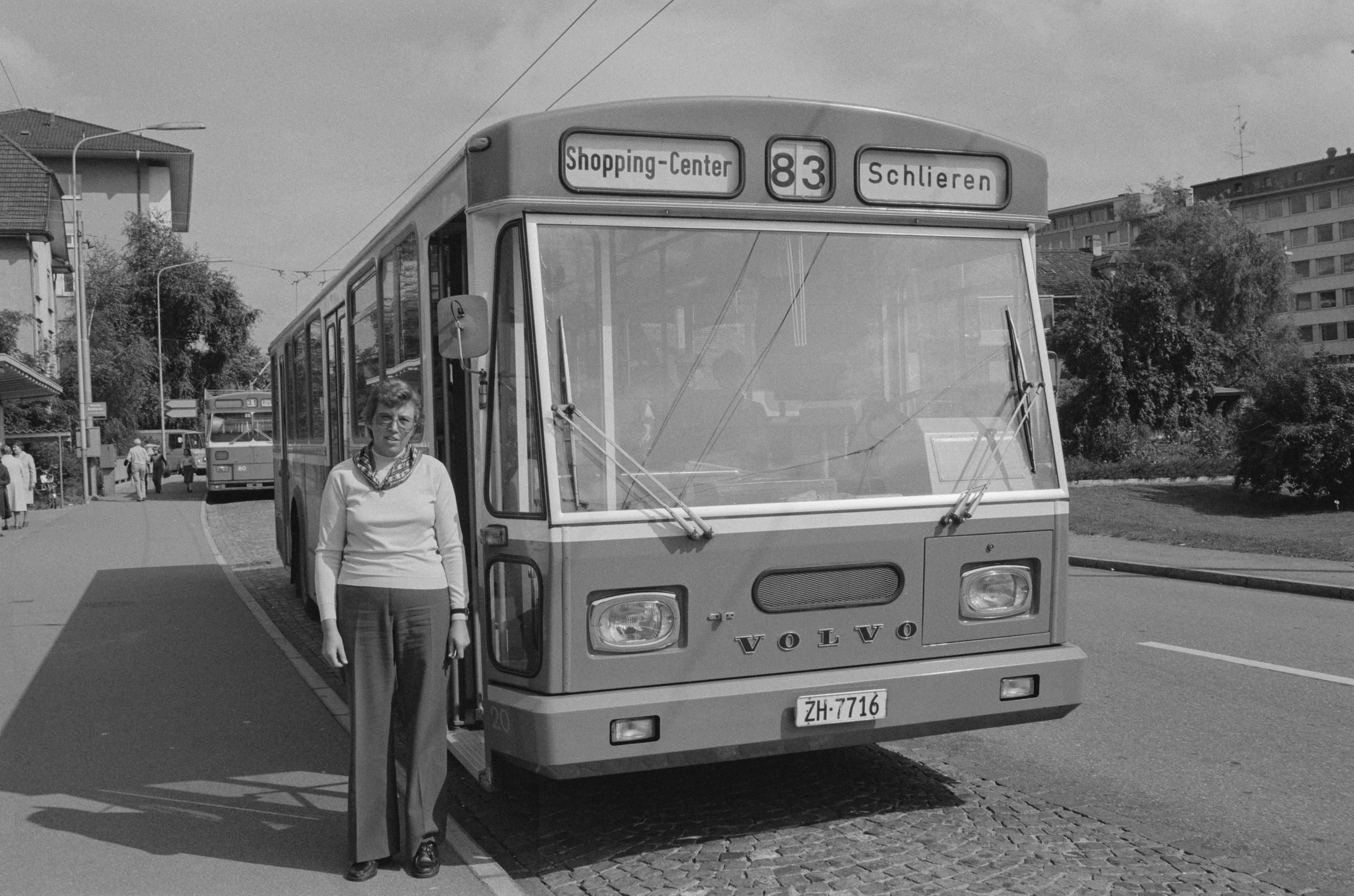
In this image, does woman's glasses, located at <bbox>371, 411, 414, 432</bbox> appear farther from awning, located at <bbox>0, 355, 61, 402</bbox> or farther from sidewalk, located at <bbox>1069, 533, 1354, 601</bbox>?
awning, located at <bbox>0, 355, 61, 402</bbox>

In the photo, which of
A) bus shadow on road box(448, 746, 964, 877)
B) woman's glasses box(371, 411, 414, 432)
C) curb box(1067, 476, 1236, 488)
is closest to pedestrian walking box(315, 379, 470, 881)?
woman's glasses box(371, 411, 414, 432)

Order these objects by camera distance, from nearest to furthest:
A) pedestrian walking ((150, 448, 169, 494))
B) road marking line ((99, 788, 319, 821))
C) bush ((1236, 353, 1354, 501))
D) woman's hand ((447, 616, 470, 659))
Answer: woman's hand ((447, 616, 470, 659)), road marking line ((99, 788, 319, 821)), bush ((1236, 353, 1354, 501)), pedestrian walking ((150, 448, 169, 494))

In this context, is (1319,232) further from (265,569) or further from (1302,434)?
(265,569)

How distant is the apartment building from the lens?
320ft

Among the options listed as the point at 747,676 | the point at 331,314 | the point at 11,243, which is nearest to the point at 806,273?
the point at 747,676

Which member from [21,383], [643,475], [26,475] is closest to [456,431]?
[643,475]

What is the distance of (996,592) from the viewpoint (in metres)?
5.39

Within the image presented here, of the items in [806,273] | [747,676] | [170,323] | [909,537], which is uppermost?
[170,323]

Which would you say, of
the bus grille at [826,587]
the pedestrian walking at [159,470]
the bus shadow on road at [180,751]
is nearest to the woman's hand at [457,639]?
the bus shadow on road at [180,751]

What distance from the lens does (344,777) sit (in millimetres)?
6484

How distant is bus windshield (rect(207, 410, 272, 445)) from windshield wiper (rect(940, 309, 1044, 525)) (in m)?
28.9

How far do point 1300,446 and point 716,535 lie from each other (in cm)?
2331

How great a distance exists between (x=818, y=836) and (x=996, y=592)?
123cm

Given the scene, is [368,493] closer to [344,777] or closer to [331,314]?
[344,777]
